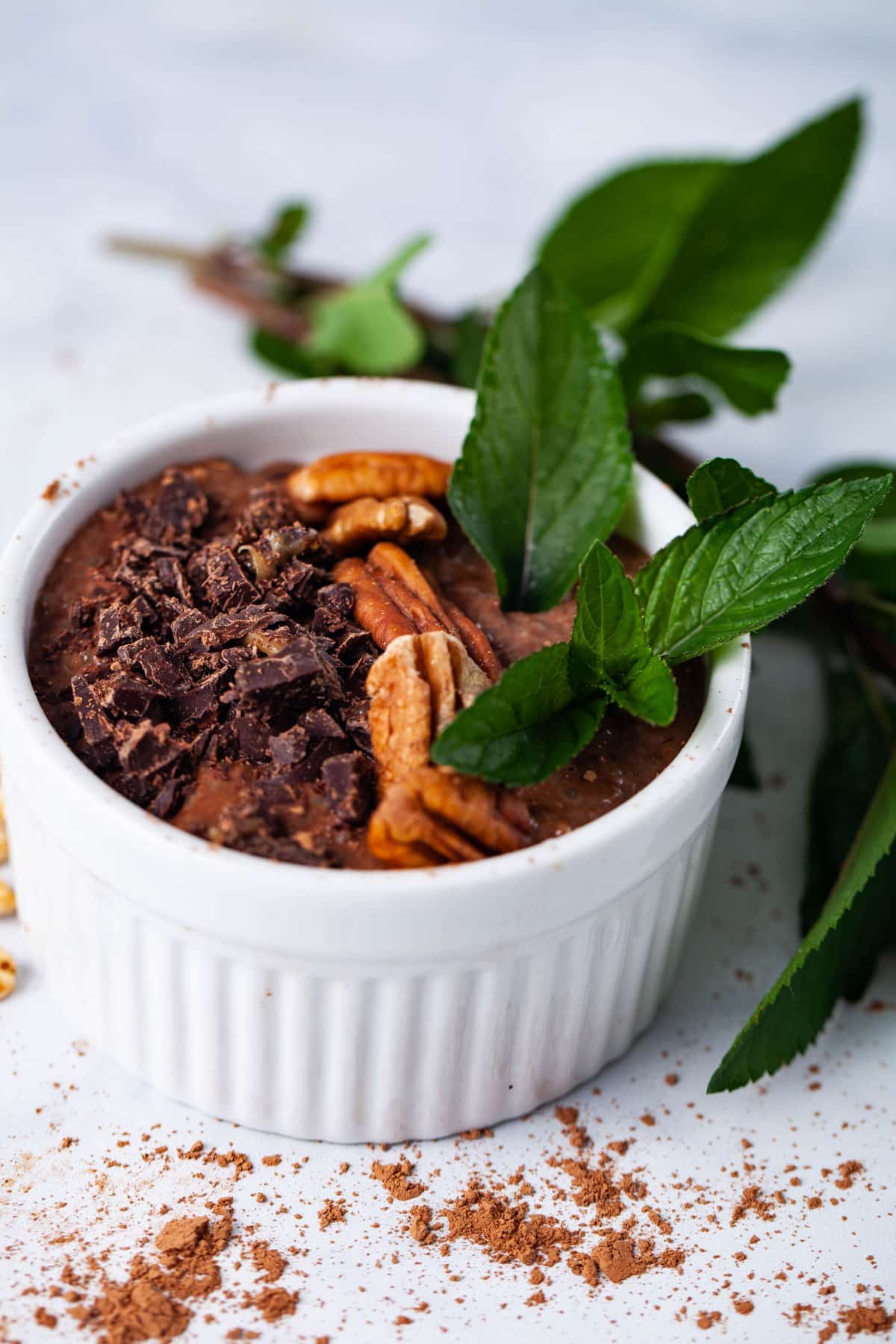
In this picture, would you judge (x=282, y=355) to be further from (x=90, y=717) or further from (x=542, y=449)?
(x=90, y=717)

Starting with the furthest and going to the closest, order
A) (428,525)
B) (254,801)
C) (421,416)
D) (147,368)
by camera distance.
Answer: (147,368), (421,416), (428,525), (254,801)

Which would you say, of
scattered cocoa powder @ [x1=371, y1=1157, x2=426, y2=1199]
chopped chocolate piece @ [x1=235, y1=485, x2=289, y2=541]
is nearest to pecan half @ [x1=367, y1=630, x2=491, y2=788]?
chopped chocolate piece @ [x1=235, y1=485, x2=289, y2=541]

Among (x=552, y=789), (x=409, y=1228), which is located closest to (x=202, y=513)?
(x=552, y=789)

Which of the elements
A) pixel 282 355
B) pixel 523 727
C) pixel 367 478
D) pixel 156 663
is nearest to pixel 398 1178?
pixel 523 727

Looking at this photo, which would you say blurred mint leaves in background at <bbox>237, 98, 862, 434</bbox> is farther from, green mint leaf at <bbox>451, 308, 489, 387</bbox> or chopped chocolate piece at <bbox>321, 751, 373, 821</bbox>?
chopped chocolate piece at <bbox>321, 751, 373, 821</bbox>

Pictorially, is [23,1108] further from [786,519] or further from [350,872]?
[786,519]

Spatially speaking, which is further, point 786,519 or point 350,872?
point 786,519

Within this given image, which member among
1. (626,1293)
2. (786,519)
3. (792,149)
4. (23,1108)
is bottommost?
(23,1108)
